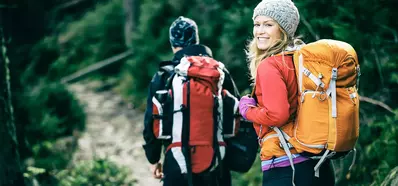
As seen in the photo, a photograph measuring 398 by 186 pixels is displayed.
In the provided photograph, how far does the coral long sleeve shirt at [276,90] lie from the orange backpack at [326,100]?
0.07 m

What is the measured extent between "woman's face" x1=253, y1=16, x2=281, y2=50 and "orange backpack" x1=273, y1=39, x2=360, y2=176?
27 cm

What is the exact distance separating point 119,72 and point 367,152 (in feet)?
33.7

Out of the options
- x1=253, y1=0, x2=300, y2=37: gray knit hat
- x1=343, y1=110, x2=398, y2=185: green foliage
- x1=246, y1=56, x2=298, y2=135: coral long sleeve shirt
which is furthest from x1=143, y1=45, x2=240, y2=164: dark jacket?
x1=343, y1=110, x2=398, y2=185: green foliage

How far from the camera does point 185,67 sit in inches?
154

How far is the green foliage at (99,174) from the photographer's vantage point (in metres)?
6.75

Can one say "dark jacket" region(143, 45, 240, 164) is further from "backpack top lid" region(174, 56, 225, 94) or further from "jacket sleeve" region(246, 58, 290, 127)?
"jacket sleeve" region(246, 58, 290, 127)

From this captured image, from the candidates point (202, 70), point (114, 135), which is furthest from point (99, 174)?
point (202, 70)

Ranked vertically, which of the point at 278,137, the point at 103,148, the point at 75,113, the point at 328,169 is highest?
the point at 278,137

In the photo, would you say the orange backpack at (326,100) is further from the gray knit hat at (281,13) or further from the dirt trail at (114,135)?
the dirt trail at (114,135)

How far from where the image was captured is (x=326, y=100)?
268 cm

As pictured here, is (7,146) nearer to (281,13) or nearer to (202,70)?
(202,70)

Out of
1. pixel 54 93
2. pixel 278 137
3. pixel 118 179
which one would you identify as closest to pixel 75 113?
pixel 54 93

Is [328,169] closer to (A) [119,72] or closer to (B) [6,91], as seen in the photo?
(B) [6,91]

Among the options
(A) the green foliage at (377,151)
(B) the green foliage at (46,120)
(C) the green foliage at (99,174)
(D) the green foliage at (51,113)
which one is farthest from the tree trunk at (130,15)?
(A) the green foliage at (377,151)
